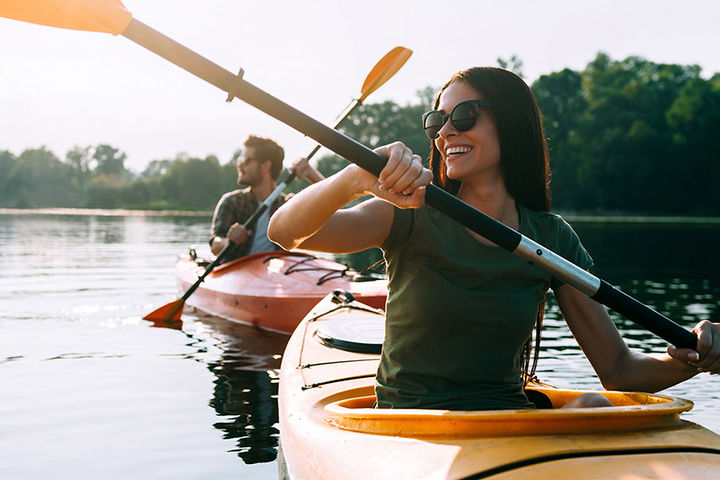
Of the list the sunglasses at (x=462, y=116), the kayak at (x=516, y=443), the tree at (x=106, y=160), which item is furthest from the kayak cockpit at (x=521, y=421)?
the tree at (x=106, y=160)

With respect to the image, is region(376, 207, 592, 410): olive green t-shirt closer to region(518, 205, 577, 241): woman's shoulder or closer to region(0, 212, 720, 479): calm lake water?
region(518, 205, 577, 241): woman's shoulder

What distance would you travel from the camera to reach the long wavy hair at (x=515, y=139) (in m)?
2.53

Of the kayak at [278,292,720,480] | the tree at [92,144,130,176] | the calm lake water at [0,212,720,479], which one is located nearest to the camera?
the kayak at [278,292,720,480]

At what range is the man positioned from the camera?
816 cm

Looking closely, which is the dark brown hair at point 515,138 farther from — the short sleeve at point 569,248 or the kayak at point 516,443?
the kayak at point 516,443

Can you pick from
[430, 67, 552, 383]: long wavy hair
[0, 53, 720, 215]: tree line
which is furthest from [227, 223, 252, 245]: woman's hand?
[0, 53, 720, 215]: tree line

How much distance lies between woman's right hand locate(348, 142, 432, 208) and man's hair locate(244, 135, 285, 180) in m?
6.20

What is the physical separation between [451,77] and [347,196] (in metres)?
0.70

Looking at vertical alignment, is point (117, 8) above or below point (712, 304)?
above

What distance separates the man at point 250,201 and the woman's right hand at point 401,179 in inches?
236

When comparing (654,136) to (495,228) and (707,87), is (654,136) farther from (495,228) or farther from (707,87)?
(495,228)

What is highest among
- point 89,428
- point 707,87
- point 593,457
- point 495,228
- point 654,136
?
point 707,87

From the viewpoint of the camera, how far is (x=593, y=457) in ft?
6.43

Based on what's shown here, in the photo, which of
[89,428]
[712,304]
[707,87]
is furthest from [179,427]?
[707,87]
